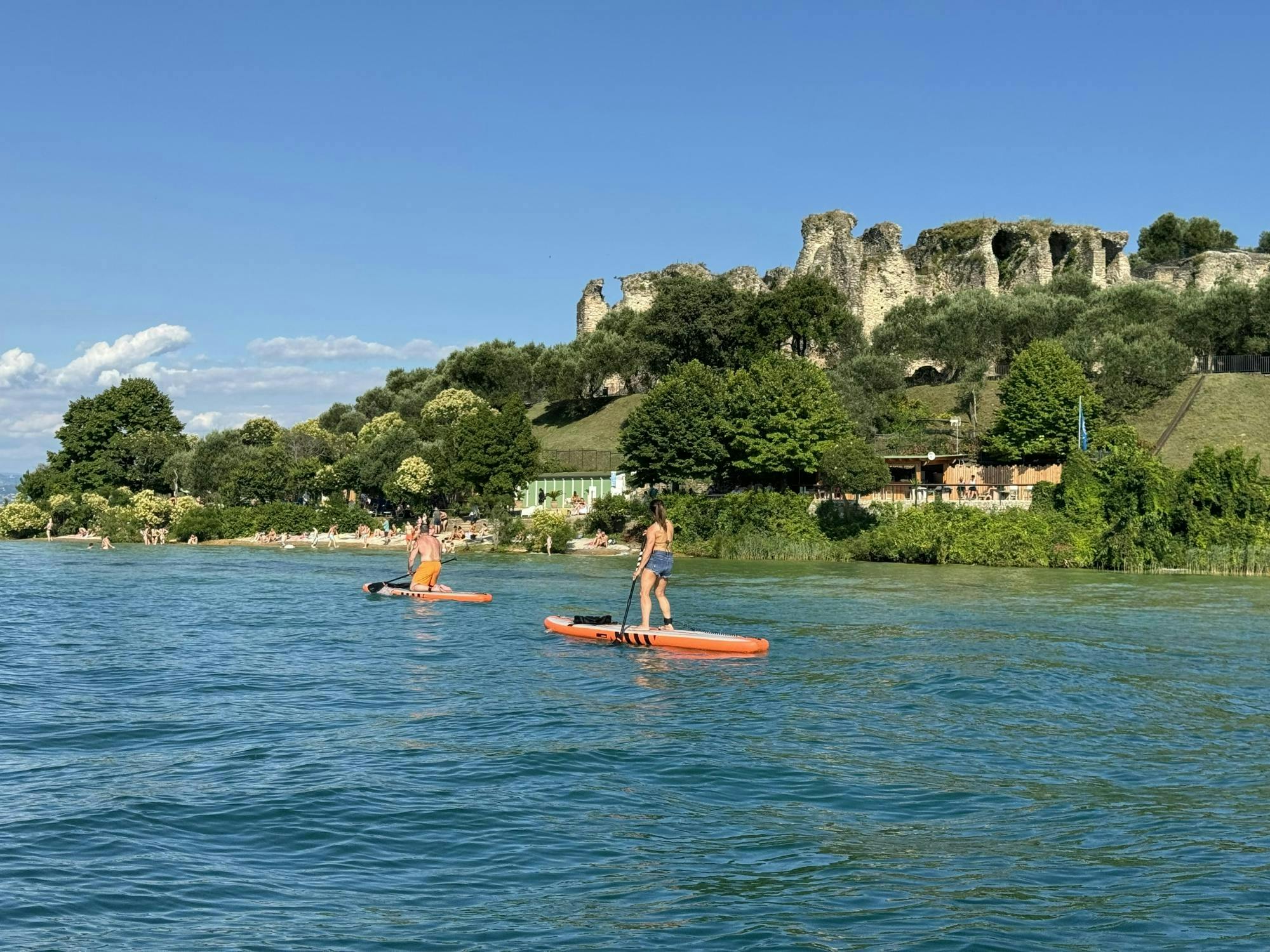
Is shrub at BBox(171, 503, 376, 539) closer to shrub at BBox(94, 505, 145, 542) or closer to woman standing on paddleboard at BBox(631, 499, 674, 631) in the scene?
shrub at BBox(94, 505, 145, 542)

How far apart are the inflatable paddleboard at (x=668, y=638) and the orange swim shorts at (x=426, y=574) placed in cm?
886

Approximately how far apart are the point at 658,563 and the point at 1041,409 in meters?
43.1

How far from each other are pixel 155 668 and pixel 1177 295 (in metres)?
75.4

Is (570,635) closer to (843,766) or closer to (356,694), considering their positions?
(356,694)

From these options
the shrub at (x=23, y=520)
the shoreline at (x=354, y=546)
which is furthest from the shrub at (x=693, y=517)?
the shrub at (x=23, y=520)

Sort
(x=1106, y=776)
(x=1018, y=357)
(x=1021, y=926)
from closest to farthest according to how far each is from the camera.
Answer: (x=1021, y=926), (x=1106, y=776), (x=1018, y=357)

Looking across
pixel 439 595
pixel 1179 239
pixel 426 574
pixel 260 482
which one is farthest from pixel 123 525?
pixel 1179 239

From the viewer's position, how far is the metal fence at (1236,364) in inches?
2800

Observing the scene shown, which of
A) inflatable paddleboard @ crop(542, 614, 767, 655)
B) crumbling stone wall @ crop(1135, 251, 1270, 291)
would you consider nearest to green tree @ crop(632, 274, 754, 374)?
crumbling stone wall @ crop(1135, 251, 1270, 291)

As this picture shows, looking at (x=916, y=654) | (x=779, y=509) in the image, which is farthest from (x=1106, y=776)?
(x=779, y=509)

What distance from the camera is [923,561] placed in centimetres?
4778

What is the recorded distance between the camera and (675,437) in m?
58.0

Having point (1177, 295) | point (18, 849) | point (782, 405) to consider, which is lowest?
point (18, 849)

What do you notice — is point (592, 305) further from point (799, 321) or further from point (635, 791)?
point (635, 791)
